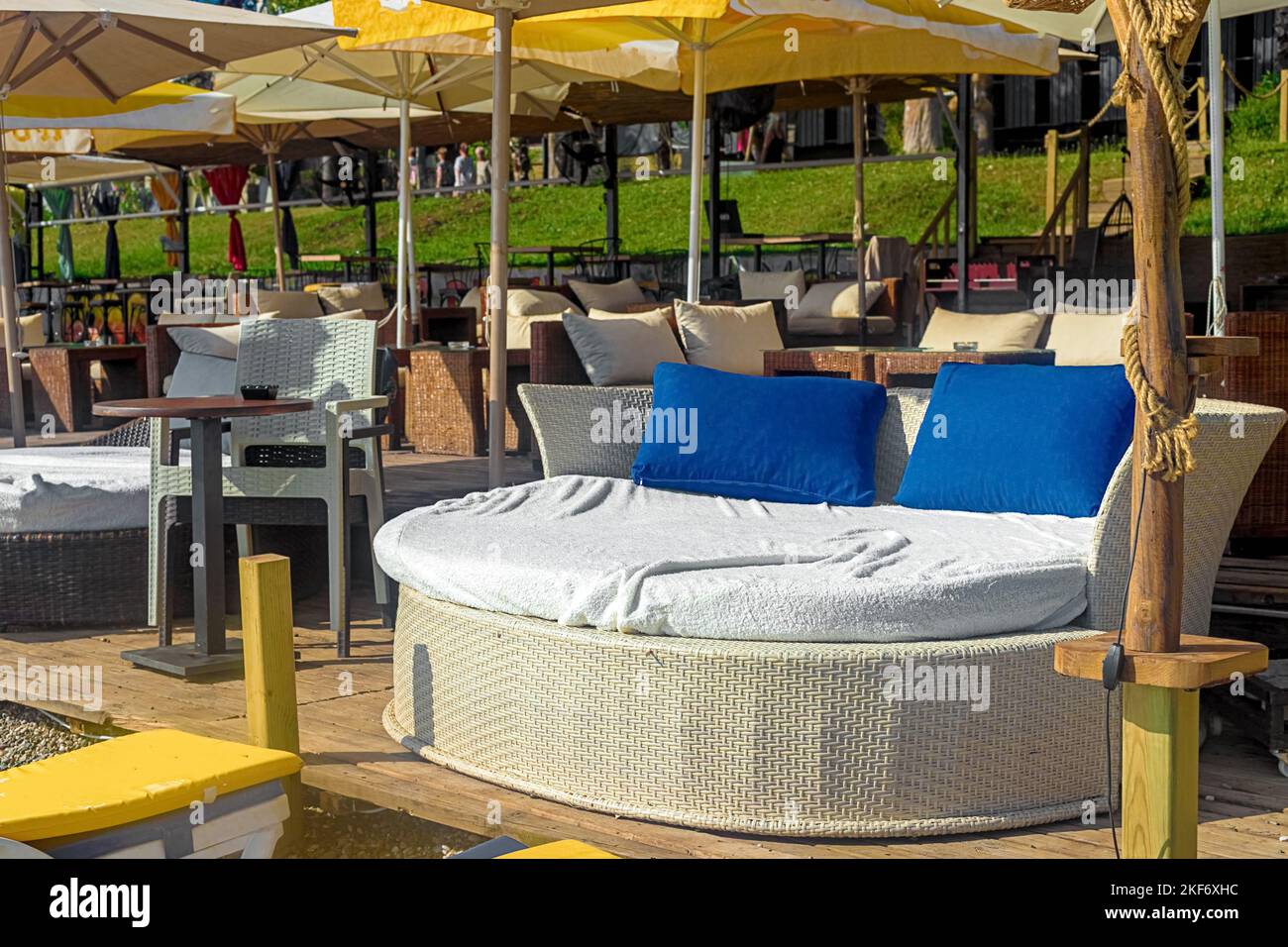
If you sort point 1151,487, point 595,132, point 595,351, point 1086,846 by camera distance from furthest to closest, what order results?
point 595,132, point 595,351, point 1086,846, point 1151,487

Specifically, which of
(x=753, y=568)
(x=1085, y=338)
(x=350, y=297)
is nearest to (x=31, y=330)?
(x=350, y=297)

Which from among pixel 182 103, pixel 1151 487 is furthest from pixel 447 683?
pixel 182 103

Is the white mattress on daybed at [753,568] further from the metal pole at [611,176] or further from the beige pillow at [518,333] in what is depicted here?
the metal pole at [611,176]

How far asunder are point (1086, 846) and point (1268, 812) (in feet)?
1.53

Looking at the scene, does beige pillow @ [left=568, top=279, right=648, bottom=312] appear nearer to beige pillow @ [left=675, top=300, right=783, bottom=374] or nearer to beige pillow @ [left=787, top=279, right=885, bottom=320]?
beige pillow @ [left=787, top=279, right=885, bottom=320]

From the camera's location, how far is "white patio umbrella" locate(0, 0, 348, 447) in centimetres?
579

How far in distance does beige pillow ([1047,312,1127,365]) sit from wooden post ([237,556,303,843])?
5.18 meters

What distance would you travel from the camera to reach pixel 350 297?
13.4 meters

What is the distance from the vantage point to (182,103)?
30.2ft

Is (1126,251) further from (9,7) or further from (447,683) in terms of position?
(447,683)

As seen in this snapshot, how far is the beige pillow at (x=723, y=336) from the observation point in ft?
26.0

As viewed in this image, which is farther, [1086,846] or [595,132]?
[595,132]

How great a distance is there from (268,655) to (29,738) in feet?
3.43

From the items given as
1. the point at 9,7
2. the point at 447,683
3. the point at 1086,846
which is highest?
the point at 9,7
